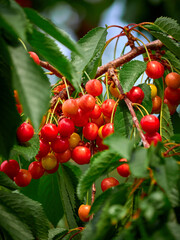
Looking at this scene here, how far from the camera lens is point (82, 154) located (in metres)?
0.93

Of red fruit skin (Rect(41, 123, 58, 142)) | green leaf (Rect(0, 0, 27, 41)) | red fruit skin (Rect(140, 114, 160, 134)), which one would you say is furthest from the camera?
red fruit skin (Rect(41, 123, 58, 142))

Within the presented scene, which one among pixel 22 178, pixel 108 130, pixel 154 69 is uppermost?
pixel 154 69

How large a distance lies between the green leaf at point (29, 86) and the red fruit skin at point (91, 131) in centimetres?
40

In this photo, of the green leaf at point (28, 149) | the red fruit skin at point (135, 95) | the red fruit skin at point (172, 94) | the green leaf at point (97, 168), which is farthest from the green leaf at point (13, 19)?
the red fruit skin at point (172, 94)

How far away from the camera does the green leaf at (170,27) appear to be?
1.00 meters

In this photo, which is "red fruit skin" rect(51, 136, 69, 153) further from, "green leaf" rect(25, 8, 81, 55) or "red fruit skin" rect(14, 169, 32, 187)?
"green leaf" rect(25, 8, 81, 55)

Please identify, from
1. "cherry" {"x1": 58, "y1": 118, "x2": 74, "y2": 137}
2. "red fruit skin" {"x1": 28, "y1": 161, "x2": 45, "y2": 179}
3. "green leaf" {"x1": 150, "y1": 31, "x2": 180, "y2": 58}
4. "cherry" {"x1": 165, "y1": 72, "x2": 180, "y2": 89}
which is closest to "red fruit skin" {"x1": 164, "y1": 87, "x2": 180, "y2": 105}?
"cherry" {"x1": 165, "y1": 72, "x2": 180, "y2": 89}

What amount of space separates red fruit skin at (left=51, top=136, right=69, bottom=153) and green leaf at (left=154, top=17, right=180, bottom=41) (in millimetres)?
457

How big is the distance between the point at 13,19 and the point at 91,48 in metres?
0.48

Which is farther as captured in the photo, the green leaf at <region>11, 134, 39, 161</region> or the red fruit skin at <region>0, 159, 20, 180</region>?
the red fruit skin at <region>0, 159, 20, 180</region>

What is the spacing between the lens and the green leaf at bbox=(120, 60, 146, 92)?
89 centimetres

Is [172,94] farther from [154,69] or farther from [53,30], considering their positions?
[53,30]

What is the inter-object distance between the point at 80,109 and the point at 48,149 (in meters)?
0.15

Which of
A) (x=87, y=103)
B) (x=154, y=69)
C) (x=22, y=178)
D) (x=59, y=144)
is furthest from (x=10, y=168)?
(x=154, y=69)
